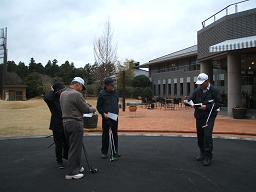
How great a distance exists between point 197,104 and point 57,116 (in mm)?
2819

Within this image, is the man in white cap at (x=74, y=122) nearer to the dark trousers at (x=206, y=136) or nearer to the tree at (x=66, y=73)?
the dark trousers at (x=206, y=136)

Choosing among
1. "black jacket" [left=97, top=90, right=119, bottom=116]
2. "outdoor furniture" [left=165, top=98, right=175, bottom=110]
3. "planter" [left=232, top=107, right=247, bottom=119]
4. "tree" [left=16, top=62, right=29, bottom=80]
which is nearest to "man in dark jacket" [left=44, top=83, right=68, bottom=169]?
"black jacket" [left=97, top=90, right=119, bottom=116]

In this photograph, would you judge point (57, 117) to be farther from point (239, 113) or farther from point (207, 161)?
point (239, 113)

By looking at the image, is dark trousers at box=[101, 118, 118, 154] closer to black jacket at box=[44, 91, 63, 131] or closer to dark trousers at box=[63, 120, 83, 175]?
black jacket at box=[44, 91, 63, 131]

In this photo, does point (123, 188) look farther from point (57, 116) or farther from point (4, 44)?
point (4, 44)

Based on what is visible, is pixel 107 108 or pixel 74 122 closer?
pixel 74 122

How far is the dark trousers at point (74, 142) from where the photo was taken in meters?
6.10

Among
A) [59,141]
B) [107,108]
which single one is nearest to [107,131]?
[107,108]

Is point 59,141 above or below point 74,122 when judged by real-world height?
below

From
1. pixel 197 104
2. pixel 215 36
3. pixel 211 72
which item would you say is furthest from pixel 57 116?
pixel 211 72

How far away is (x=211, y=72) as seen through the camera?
22734 millimetres

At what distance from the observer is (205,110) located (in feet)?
23.9

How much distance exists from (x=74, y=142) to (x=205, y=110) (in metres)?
2.78

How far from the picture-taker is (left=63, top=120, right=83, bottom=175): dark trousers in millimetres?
6102
